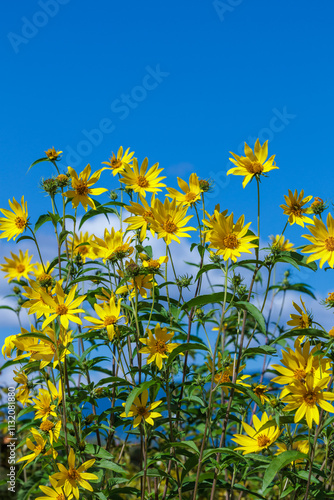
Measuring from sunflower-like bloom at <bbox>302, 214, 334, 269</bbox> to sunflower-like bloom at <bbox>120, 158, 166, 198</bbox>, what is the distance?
2.59 feet

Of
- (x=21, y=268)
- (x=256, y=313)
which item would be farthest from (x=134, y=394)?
(x=21, y=268)

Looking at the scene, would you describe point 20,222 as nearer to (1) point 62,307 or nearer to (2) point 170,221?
(1) point 62,307

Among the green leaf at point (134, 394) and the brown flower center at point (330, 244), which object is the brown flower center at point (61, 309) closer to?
the green leaf at point (134, 394)

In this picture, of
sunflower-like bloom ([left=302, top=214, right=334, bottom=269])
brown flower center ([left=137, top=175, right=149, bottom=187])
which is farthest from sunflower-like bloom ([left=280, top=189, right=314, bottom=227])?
brown flower center ([left=137, top=175, right=149, bottom=187])

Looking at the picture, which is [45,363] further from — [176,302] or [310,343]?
[310,343]

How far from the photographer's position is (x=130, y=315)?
2.24 meters

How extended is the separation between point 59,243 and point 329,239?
1.19 m

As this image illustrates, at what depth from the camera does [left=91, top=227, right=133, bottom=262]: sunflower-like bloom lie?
2275mm

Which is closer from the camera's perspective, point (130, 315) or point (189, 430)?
point (130, 315)

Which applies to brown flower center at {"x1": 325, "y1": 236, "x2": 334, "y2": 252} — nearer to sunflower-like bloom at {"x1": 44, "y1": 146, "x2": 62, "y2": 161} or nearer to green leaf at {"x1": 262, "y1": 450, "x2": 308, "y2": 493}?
green leaf at {"x1": 262, "y1": 450, "x2": 308, "y2": 493}

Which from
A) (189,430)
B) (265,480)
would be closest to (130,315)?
(265,480)

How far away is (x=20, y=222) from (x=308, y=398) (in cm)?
155

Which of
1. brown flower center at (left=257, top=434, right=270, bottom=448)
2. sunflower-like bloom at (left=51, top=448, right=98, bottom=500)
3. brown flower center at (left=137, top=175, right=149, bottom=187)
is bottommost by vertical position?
sunflower-like bloom at (left=51, top=448, right=98, bottom=500)

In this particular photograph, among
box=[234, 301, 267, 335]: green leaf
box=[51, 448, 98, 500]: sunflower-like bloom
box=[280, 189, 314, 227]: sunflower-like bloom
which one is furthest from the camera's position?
box=[280, 189, 314, 227]: sunflower-like bloom
